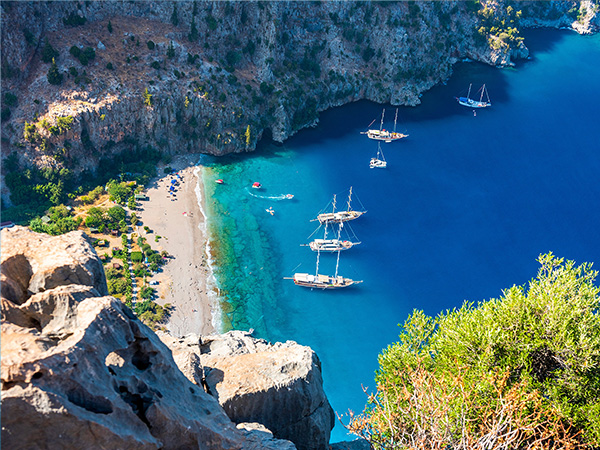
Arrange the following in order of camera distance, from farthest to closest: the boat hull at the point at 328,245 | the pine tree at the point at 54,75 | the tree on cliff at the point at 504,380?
1. the pine tree at the point at 54,75
2. the boat hull at the point at 328,245
3. the tree on cliff at the point at 504,380

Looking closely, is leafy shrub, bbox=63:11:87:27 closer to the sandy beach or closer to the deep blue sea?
the sandy beach

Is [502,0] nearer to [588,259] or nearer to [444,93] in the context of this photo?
[444,93]

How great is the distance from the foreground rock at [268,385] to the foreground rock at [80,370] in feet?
14.1

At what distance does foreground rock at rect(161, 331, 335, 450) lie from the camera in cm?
2902

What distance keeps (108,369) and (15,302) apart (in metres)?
4.45

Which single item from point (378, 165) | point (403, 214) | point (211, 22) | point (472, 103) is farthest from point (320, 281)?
point (472, 103)

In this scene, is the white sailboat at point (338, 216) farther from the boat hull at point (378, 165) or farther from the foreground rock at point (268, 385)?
the foreground rock at point (268, 385)

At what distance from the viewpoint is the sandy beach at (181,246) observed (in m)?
73.2

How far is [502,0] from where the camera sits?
154 m

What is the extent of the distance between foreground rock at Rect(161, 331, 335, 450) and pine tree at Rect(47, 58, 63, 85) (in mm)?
73311

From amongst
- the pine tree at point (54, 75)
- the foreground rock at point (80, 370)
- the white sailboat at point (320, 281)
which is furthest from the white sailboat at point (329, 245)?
the foreground rock at point (80, 370)

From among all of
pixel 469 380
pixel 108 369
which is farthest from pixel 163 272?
pixel 108 369

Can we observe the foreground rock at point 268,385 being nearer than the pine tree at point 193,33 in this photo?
Yes

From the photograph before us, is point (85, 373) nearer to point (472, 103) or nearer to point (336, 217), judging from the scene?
point (336, 217)
